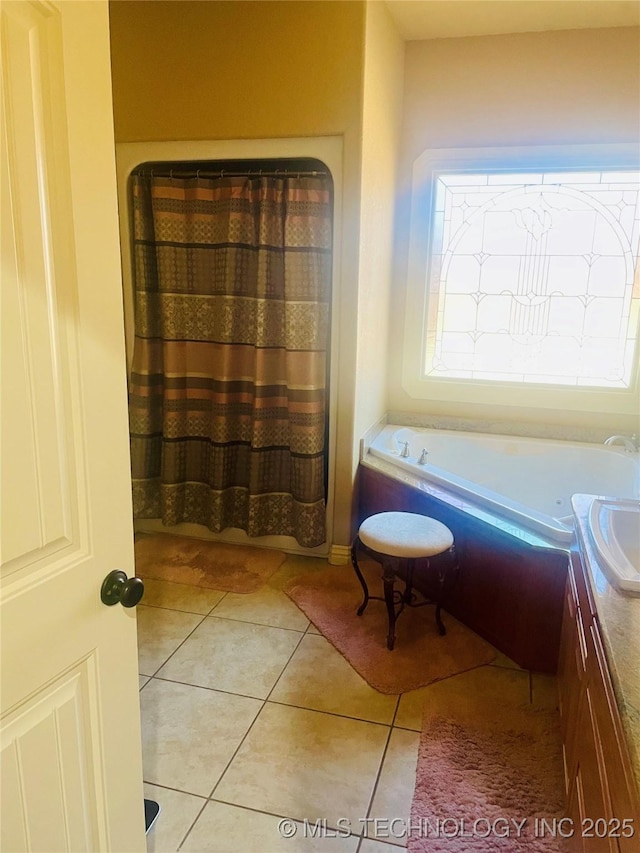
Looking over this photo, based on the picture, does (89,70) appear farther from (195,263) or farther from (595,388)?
(595,388)

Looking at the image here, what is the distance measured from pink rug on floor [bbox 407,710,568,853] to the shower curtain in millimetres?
1365

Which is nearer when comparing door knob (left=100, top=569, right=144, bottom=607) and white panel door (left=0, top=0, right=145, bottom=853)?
white panel door (left=0, top=0, right=145, bottom=853)

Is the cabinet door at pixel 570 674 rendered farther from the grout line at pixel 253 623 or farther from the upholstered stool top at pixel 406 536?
the grout line at pixel 253 623

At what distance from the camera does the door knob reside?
43.3 inches

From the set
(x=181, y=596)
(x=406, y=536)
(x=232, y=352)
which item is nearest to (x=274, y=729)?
(x=406, y=536)

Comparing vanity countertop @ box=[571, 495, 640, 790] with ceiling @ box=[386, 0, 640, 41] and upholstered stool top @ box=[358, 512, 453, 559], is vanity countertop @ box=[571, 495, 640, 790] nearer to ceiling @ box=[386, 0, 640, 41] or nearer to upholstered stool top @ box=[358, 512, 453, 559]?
upholstered stool top @ box=[358, 512, 453, 559]

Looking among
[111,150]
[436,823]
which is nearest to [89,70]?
[111,150]

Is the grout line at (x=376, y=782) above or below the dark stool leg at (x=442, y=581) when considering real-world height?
below

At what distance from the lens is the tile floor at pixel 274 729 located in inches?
66.1

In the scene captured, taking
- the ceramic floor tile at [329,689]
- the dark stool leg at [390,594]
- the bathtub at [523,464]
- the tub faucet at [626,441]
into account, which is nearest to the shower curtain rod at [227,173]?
the bathtub at [523,464]

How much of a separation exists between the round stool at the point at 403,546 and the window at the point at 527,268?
4.42 ft

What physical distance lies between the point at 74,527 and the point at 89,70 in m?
0.75

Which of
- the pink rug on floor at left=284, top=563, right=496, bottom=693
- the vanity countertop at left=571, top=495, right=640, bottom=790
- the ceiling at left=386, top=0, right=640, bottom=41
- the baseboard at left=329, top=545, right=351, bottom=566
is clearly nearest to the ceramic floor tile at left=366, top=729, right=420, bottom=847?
the pink rug on floor at left=284, top=563, right=496, bottom=693

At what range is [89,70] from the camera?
968 mm
